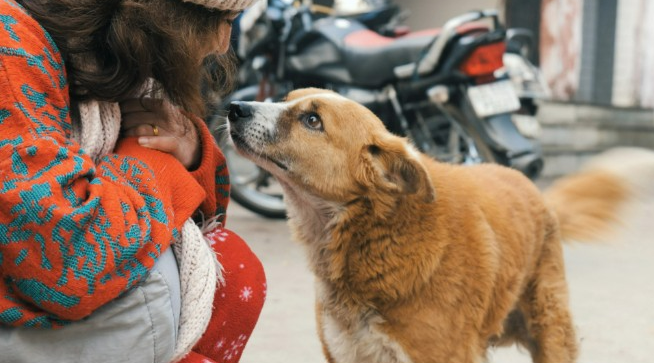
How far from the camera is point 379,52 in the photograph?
4254 mm

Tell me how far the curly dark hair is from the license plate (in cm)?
257

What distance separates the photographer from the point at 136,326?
4.10 feet

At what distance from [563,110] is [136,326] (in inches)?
302

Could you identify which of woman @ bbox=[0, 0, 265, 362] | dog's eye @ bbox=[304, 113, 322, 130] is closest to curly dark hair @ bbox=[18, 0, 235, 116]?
woman @ bbox=[0, 0, 265, 362]

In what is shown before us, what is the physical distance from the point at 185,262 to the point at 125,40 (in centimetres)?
42

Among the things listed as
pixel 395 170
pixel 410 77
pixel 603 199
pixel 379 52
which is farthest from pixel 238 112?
pixel 379 52

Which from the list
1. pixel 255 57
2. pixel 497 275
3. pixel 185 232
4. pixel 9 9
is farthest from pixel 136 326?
pixel 255 57

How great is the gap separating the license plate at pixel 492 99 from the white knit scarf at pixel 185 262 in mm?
2677

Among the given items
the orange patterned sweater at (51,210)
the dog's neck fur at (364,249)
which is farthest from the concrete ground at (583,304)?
the orange patterned sweater at (51,210)

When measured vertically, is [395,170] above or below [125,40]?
→ below

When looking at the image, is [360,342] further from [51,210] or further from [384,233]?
[51,210]

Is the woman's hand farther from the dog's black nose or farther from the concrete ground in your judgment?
the concrete ground

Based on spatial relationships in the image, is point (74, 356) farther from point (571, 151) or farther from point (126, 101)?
point (571, 151)

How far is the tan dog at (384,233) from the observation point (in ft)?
6.24
